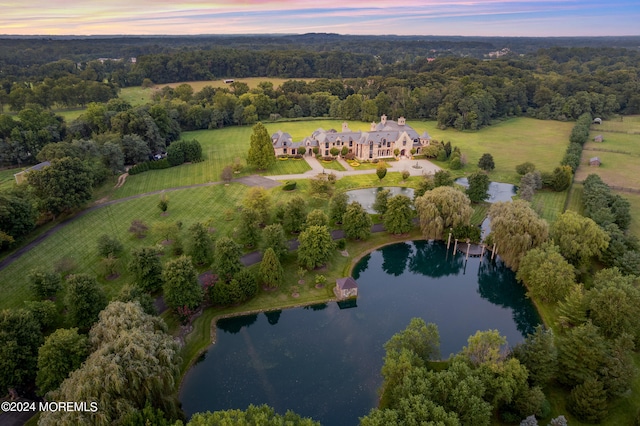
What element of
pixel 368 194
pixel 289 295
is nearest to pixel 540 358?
pixel 289 295

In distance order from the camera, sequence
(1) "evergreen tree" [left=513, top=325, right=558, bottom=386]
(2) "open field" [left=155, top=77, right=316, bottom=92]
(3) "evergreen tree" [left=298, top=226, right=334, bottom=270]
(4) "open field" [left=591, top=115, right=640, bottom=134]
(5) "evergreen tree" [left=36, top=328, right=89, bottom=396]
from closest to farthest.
Result: (5) "evergreen tree" [left=36, top=328, right=89, bottom=396] < (1) "evergreen tree" [left=513, top=325, right=558, bottom=386] < (3) "evergreen tree" [left=298, top=226, right=334, bottom=270] < (4) "open field" [left=591, top=115, right=640, bottom=134] < (2) "open field" [left=155, top=77, right=316, bottom=92]

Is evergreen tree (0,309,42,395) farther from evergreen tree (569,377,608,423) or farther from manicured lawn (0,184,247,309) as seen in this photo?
evergreen tree (569,377,608,423)

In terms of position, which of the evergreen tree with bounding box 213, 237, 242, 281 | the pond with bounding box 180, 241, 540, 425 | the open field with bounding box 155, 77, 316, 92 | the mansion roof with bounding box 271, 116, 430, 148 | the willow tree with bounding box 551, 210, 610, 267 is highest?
the open field with bounding box 155, 77, 316, 92

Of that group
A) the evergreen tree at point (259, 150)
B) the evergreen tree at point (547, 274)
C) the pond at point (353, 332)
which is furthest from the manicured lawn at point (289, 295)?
the evergreen tree at point (259, 150)

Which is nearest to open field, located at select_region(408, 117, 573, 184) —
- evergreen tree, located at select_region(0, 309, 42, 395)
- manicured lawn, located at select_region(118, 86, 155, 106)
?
evergreen tree, located at select_region(0, 309, 42, 395)

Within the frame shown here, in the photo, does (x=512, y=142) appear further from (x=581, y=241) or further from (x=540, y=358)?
(x=540, y=358)

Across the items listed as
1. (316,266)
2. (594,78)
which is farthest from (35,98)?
(594,78)
